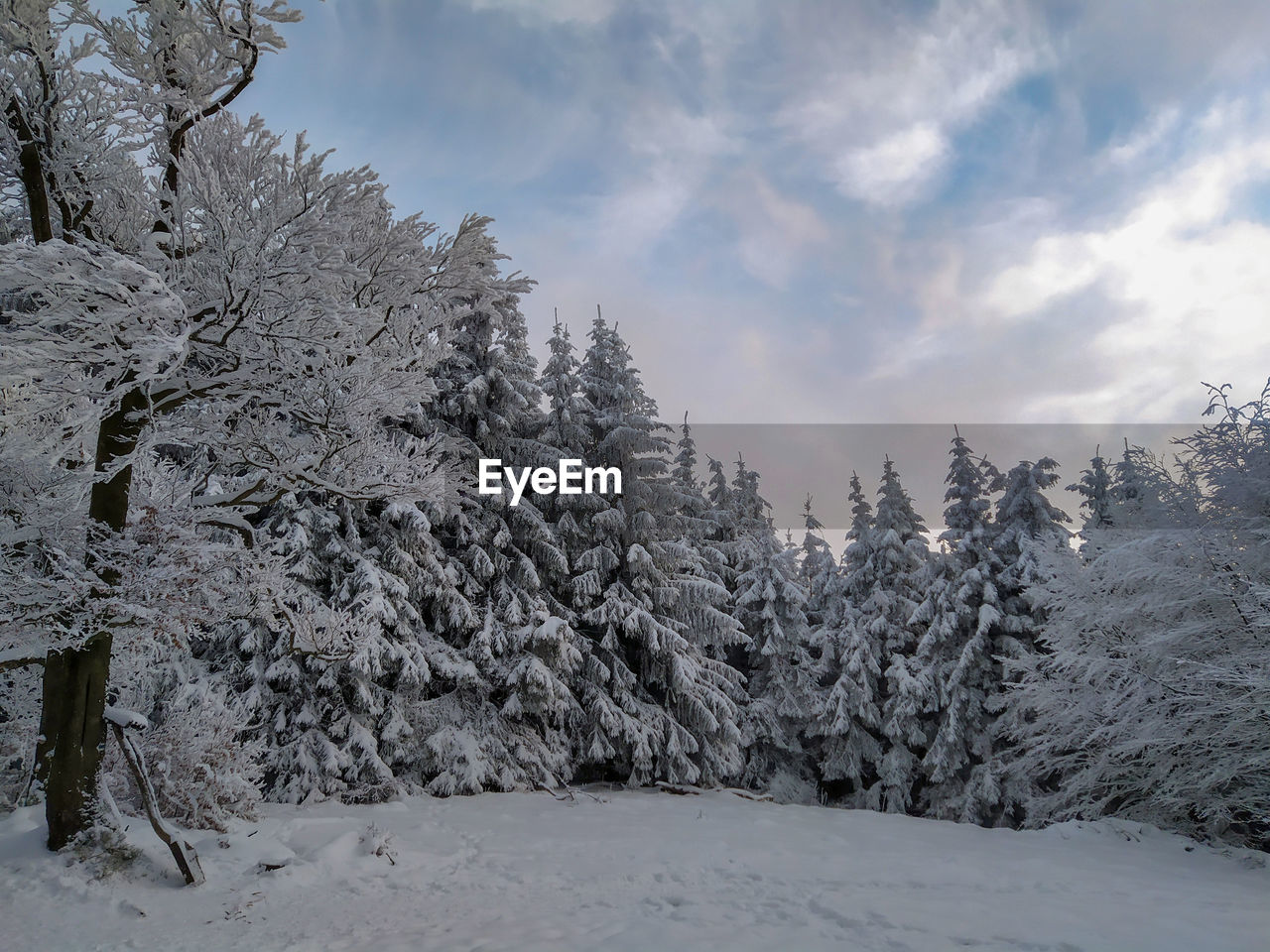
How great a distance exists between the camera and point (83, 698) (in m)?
6.00

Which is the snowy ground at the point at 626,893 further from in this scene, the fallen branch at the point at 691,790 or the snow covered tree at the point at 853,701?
the snow covered tree at the point at 853,701

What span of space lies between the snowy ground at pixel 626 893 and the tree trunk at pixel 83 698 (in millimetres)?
423

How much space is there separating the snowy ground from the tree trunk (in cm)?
42

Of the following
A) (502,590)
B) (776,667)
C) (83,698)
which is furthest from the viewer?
(776,667)

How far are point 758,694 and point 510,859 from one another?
1743 cm

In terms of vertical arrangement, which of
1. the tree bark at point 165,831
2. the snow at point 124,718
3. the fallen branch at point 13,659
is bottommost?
the tree bark at point 165,831

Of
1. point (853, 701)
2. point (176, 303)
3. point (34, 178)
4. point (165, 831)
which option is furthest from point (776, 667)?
point (34, 178)

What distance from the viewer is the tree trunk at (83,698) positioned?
5.76m

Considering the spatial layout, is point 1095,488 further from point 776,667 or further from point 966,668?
point 776,667

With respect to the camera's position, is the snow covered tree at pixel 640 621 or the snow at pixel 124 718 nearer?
the snow at pixel 124 718

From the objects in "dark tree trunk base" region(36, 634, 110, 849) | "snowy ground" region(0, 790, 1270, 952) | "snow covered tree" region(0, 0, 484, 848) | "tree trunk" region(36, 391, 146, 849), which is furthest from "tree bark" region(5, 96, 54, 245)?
"snowy ground" region(0, 790, 1270, 952)

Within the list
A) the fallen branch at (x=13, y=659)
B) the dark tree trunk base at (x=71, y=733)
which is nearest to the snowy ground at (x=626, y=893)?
the dark tree trunk base at (x=71, y=733)

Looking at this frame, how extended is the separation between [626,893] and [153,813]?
4.38 metres

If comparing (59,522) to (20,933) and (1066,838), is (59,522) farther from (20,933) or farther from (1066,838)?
(1066,838)
